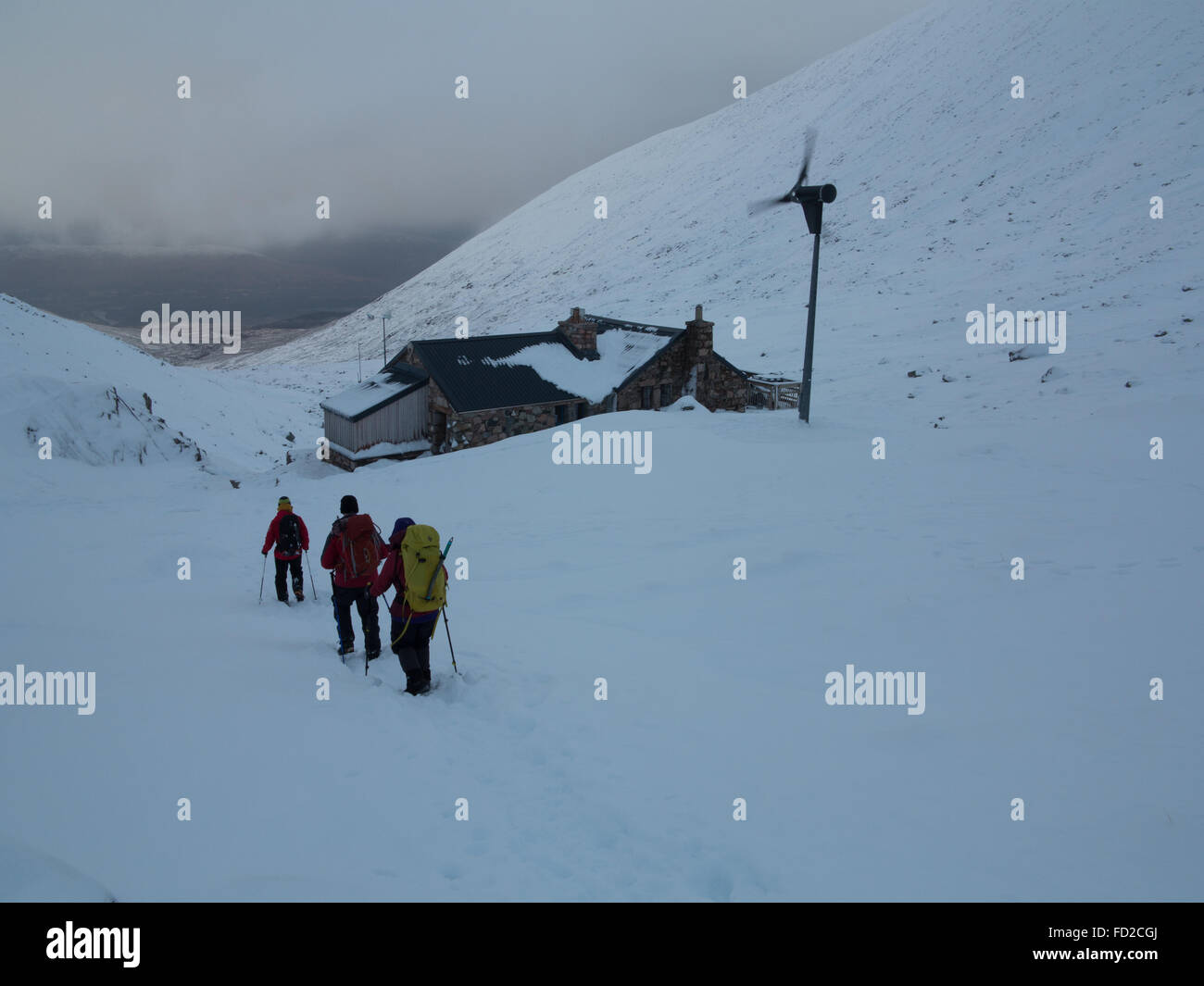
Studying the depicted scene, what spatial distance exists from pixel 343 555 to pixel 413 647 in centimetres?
179

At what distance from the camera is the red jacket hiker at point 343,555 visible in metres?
9.27

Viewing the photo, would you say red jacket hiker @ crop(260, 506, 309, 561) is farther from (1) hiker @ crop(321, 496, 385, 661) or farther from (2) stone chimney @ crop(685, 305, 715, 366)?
(2) stone chimney @ crop(685, 305, 715, 366)

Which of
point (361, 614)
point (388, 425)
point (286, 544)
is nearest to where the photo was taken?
point (361, 614)

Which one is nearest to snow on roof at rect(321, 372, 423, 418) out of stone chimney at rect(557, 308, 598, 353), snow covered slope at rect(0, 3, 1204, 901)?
snow covered slope at rect(0, 3, 1204, 901)

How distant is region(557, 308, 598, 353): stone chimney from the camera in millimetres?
32281

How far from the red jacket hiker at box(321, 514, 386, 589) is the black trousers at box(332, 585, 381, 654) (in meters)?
0.08

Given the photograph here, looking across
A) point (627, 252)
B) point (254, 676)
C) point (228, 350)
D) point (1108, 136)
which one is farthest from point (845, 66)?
point (254, 676)

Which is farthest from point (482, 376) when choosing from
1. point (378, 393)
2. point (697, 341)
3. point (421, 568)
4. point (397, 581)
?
point (421, 568)

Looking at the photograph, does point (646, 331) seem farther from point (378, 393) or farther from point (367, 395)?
point (367, 395)

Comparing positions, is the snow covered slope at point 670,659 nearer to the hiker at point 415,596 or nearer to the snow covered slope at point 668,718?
the snow covered slope at point 668,718

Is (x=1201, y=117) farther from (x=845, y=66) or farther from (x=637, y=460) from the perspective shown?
(x=845, y=66)

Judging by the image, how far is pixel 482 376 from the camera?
94.9 ft

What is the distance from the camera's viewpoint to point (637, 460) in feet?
65.5

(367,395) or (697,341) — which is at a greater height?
(697,341)
